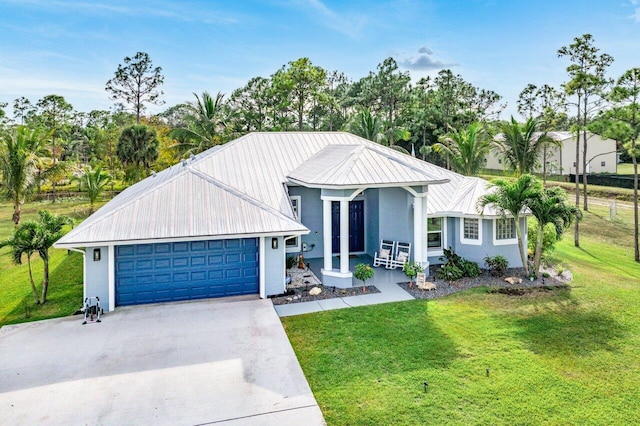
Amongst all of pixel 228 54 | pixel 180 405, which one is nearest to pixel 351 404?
pixel 180 405

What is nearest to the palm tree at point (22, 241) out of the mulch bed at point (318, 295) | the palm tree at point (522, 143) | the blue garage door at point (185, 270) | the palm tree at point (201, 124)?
the blue garage door at point (185, 270)

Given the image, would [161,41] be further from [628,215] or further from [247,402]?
[628,215]

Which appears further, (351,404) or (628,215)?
(628,215)

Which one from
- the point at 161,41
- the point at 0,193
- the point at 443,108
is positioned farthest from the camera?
the point at 443,108

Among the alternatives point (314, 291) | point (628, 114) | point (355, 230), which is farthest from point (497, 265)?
point (628, 114)

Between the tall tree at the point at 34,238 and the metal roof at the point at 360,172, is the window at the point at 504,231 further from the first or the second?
the tall tree at the point at 34,238

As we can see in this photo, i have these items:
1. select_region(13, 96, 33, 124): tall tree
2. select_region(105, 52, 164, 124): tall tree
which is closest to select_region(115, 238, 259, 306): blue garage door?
select_region(105, 52, 164, 124): tall tree
